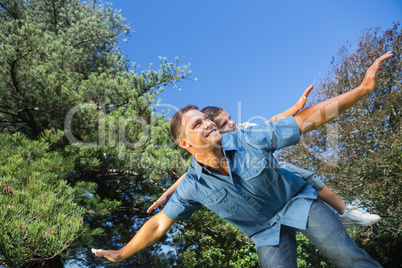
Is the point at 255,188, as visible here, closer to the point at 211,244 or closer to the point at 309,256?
the point at 211,244

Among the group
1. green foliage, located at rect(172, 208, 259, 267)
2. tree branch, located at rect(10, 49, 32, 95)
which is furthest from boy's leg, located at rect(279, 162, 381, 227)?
tree branch, located at rect(10, 49, 32, 95)

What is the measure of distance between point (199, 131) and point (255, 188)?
0.40 metres

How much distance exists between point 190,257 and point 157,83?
3392 millimetres

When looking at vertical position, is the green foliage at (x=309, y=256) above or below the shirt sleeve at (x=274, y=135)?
below

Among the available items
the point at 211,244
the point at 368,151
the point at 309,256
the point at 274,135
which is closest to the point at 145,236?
the point at 274,135

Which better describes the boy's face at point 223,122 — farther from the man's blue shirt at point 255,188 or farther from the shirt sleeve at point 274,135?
the shirt sleeve at point 274,135

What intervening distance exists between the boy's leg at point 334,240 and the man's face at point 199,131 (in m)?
0.60

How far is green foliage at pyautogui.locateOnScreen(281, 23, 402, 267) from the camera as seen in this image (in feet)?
22.2

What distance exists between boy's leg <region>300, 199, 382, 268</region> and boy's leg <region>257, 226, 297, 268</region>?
0.15 metres

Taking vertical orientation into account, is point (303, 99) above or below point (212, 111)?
below

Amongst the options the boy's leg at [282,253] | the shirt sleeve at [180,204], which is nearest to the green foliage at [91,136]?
the shirt sleeve at [180,204]

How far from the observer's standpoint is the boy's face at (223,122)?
3.00 metres

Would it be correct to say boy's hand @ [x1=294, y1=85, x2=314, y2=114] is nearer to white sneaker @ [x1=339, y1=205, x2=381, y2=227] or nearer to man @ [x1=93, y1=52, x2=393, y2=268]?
man @ [x1=93, y1=52, x2=393, y2=268]

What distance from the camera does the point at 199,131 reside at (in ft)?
5.22
